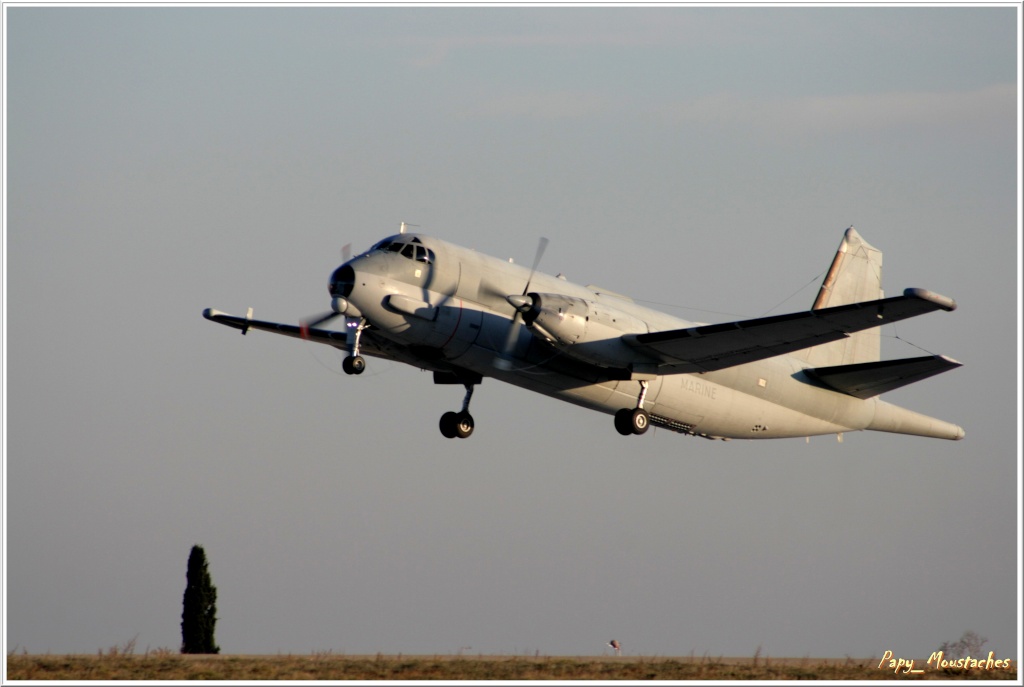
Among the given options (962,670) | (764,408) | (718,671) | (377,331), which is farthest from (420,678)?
(764,408)

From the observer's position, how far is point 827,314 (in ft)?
110

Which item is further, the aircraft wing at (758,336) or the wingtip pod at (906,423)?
the wingtip pod at (906,423)

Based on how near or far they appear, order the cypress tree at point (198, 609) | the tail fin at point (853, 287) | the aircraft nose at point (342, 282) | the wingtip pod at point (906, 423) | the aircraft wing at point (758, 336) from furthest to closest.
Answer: the tail fin at point (853, 287)
the wingtip pod at point (906, 423)
the cypress tree at point (198, 609)
the aircraft nose at point (342, 282)
the aircraft wing at point (758, 336)

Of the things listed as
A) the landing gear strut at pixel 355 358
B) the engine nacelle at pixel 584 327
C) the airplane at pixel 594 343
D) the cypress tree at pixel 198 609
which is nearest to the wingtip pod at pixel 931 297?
the airplane at pixel 594 343

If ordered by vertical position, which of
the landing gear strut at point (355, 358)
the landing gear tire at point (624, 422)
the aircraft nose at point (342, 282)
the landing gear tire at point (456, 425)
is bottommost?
the landing gear tire at point (456, 425)

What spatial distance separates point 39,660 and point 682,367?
18.1 meters

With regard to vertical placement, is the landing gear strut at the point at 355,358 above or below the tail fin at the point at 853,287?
below

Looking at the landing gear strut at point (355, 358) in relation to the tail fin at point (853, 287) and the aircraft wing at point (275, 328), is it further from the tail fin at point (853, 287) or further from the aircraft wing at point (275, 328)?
the tail fin at point (853, 287)

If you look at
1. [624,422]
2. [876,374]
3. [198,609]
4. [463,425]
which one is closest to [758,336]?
[624,422]

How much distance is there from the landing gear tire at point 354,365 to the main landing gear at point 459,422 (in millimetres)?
5543

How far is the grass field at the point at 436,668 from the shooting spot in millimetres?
28266

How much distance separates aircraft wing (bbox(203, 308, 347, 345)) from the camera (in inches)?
1570

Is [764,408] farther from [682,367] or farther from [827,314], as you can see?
[827,314]

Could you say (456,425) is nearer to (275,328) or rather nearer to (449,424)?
(449,424)
